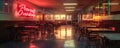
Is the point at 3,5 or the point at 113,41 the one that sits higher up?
the point at 3,5

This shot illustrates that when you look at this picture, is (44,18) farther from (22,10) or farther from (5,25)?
(5,25)

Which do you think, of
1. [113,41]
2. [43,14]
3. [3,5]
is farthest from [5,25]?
[43,14]

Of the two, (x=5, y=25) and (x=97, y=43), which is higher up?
(x=5, y=25)

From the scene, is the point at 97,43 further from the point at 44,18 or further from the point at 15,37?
the point at 44,18

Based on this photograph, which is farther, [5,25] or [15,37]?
[15,37]

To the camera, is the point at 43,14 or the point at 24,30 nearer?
the point at 24,30

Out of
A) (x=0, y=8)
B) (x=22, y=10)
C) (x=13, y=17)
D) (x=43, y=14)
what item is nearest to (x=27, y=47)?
(x=0, y=8)

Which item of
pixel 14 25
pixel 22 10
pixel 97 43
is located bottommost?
pixel 97 43

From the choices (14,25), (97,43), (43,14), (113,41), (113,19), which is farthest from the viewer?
(43,14)

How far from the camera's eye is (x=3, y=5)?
7676 millimetres

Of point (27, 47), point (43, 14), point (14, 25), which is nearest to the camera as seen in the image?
point (27, 47)

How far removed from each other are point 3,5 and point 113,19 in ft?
13.1

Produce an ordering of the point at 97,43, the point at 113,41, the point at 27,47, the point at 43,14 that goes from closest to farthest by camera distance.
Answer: the point at 113,41
the point at 27,47
the point at 97,43
the point at 43,14

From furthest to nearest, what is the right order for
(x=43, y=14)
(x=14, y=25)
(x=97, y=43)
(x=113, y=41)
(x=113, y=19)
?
(x=43, y=14)
(x=14, y=25)
(x=113, y=19)
(x=97, y=43)
(x=113, y=41)
